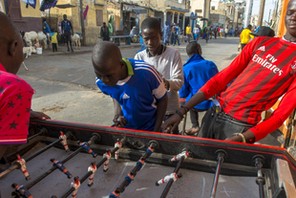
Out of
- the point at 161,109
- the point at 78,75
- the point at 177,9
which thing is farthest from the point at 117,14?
the point at 161,109

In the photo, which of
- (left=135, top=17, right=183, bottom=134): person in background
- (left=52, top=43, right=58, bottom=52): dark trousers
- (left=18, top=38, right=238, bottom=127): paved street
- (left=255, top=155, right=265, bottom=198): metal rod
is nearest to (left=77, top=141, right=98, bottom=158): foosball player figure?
(left=255, top=155, right=265, bottom=198): metal rod

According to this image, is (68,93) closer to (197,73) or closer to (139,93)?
(197,73)

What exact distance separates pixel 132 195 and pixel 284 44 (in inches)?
52.3

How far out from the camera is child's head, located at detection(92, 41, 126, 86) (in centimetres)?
157

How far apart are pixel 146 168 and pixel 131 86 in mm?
635

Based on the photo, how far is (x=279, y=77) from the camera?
5.18ft

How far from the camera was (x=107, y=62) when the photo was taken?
157cm

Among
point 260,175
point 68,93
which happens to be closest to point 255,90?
point 260,175

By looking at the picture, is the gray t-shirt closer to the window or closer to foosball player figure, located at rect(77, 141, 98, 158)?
foosball player figure, located at rect(77, 141, 98, 158)

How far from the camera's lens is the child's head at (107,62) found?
1.57 metres

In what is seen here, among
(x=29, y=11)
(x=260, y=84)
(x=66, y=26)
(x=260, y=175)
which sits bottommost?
(x=260, y=175)

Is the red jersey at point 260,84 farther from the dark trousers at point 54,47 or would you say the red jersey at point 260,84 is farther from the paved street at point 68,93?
the dark trousers at point 54,47

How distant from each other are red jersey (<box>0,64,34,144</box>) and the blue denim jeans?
1.33m

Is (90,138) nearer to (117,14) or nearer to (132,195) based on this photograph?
(132,195)
